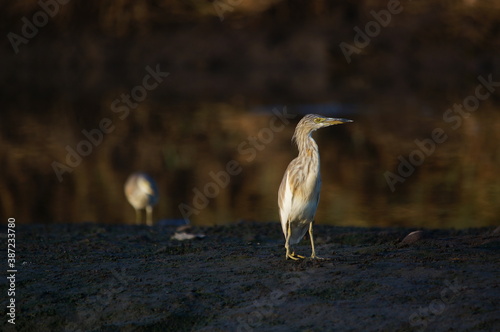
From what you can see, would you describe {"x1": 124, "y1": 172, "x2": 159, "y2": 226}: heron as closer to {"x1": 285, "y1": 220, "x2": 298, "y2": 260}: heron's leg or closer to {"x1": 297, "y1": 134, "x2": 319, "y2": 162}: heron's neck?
{"x1": 285, "y1": 220, "x2": 298, "y2": 260}: heron's leg

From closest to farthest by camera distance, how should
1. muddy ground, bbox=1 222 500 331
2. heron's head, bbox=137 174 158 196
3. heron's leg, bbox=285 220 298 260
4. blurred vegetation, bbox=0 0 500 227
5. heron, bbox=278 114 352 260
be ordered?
muddy ground, bbox=1 222 500 331, heron, bbox=278 114 352 260, heron's leg, bbox=285 220 298 260, heron's head, bbox=137 174 158 196, blurred vegetation, bbox=0 0 500 227

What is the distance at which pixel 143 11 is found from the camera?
58469 millimetres

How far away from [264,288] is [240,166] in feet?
48.3

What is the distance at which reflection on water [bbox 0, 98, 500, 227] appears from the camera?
1695 centimetres

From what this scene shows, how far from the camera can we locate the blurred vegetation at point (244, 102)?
18156mm

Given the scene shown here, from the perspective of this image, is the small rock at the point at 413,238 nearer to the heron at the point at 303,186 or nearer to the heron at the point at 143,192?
the heron at the point at 303,186

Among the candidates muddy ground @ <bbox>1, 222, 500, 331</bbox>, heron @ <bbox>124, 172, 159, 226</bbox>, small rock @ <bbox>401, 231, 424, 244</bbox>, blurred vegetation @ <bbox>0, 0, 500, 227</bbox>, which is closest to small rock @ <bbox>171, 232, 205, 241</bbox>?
muddy ground @ <bbox>1, 222, 500, 331</bbox>

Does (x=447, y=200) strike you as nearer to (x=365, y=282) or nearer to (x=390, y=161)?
(x=390, y=161)

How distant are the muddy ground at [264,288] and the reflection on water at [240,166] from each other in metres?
6.88

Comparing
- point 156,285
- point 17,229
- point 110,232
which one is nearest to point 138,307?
point 156,285

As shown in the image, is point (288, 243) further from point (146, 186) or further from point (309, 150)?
point (146, 186)

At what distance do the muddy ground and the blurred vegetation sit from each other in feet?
22.6

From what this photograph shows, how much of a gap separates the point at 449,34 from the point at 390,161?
3298 centimetres

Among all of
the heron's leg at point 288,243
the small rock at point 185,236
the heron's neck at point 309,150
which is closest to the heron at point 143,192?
the small rock at point 185,236
